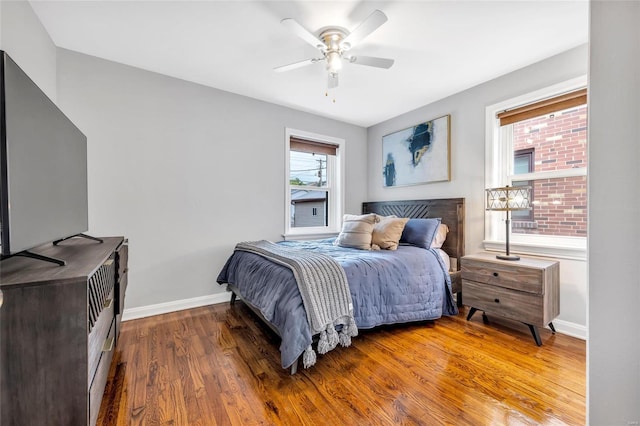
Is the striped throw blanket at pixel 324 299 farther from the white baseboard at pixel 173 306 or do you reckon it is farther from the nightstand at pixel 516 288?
the white baseboard at pixel 173 306

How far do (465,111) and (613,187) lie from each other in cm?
286

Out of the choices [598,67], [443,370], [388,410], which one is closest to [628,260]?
[598,67]

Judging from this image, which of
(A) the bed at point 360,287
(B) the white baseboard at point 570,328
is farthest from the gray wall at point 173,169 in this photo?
(B) the white baseboard at point 570,328

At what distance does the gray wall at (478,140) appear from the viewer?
7.73ft

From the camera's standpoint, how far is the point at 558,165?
2.55 metres

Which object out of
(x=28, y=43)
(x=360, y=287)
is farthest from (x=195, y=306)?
(x=28, y=43)

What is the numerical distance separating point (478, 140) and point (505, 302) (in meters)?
1.75

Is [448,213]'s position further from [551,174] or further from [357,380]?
[357,380]

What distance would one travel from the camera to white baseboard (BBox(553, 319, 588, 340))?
7.50ft

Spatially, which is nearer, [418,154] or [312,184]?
[418,154]

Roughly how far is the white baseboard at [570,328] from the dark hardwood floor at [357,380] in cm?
11

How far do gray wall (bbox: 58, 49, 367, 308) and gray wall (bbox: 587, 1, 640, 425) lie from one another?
3.12 meters

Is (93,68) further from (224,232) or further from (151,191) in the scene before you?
(224,232)

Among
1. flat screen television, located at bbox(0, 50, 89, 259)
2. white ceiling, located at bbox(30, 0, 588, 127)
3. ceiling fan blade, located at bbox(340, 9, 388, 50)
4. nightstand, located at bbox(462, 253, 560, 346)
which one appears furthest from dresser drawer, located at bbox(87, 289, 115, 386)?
nightstand, located at bbox(462, 253, 560, 346)
